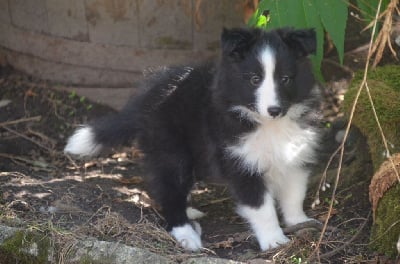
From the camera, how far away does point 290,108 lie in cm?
437

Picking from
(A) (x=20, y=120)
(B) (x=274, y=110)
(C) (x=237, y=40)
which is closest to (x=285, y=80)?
(B) (x=274, y=110)

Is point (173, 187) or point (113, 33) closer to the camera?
point (173, 187)

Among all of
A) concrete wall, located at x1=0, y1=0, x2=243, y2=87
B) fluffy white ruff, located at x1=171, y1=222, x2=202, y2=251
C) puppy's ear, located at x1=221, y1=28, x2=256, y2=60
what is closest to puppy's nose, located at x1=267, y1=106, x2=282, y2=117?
puppy's ear, located at x1=221, y1=28, x2=256, y2=60

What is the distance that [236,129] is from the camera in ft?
14.5

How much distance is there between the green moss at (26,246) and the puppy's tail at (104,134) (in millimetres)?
871

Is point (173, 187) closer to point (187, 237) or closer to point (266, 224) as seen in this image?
point (187, 237)

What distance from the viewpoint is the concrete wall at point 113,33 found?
239 inches

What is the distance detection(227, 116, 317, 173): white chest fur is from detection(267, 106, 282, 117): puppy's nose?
0.29m

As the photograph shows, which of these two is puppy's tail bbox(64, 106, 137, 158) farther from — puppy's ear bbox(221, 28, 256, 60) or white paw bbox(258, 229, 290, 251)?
white paw bbox(258, 229, 290, 251)

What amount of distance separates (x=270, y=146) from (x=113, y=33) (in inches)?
89.4

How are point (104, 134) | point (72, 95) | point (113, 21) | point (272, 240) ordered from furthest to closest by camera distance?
point (72, 95), point (113, 21), point (104, 134), point (272, 240)

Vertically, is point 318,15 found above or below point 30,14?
above

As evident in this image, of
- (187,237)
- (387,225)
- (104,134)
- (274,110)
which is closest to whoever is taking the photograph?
(387,225)

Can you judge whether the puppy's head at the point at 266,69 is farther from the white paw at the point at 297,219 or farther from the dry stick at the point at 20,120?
the dry stick at the point at 20,120
